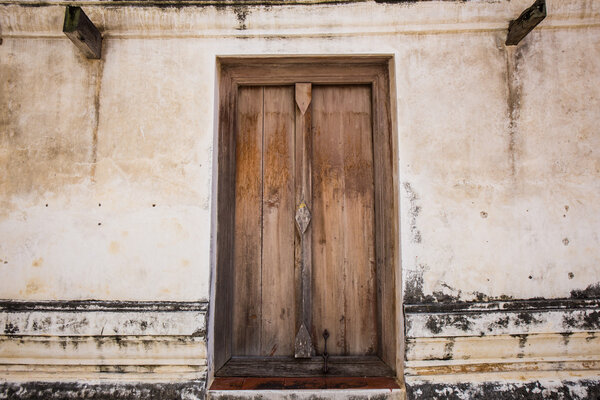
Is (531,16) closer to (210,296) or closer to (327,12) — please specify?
(327,12)

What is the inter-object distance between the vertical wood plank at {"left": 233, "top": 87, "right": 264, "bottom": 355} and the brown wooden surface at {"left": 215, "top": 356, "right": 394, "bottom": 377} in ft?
0.26

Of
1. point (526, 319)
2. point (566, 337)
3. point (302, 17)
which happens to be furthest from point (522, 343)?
point (302, 17)

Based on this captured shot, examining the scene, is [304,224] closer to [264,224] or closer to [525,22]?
[264,224]

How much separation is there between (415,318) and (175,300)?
144 cm

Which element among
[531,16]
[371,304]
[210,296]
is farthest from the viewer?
[371,304]

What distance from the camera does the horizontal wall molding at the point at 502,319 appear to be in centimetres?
225

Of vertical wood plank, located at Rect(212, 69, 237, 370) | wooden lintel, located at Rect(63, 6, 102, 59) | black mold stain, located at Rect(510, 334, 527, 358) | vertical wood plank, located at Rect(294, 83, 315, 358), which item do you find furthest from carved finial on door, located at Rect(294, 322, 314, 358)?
wooden lintel, located at Rect(63, 6, 102, 59)

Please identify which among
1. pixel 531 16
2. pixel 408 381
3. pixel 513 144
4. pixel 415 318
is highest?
pixel 531 16

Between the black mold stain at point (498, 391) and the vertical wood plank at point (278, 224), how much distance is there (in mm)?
835

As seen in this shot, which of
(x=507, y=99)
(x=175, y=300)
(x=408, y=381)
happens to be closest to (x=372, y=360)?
(x=408, y=381)

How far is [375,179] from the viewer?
2.55 metres

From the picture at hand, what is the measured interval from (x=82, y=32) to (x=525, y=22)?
102 inches

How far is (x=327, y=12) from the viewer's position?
96.2 inches

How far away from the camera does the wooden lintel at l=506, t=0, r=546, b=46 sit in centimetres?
216
